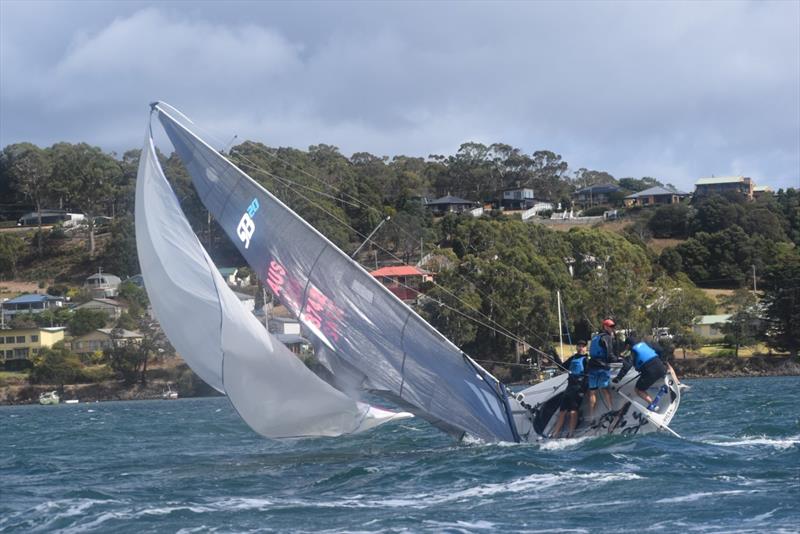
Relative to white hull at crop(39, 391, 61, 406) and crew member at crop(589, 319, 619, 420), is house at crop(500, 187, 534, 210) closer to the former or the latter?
white hull at crop(39, 391, 61, 406)

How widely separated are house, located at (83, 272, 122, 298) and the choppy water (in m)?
54.1

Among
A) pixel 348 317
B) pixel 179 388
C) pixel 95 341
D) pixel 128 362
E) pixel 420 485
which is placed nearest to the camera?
pixel 420 485

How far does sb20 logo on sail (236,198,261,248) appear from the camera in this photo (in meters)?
15.5

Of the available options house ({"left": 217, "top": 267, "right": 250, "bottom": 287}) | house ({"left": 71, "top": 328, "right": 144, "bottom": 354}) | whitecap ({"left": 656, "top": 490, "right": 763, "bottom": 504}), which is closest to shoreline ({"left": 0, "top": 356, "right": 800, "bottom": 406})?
house ({"left": 71, "top": 328, "right": 144, "bottom": 354})

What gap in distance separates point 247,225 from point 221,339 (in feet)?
5.94

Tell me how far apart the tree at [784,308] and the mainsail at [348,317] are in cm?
3681

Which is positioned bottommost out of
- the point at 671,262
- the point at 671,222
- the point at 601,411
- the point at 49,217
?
the point at 601,411

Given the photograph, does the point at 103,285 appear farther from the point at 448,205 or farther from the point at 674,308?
the point at 674,308

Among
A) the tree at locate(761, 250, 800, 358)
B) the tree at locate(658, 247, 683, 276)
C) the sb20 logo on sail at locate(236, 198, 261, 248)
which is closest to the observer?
the sb20 logo on sail at locate(236, 198, 261, 248)

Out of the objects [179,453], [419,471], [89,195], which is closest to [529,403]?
[419,471]

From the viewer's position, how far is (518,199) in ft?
336

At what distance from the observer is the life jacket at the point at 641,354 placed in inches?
613

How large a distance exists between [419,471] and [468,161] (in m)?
95.1

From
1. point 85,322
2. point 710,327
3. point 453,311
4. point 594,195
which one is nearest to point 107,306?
point 85,322
